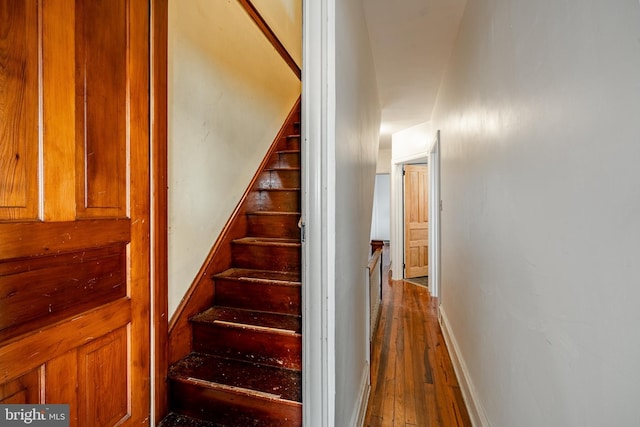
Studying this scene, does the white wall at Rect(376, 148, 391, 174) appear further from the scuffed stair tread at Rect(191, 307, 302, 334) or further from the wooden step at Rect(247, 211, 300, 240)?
the scuffed stair tread at Rect(191, 307, 302, 334)

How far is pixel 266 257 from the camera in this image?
1947 millimetres

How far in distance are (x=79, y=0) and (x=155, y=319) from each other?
121 cm

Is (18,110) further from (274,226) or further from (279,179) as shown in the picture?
(279,179)

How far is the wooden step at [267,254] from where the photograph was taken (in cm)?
189

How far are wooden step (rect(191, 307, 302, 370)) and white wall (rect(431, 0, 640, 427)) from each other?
940 mm

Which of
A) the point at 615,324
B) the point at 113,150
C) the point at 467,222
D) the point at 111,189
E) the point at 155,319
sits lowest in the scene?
the point at 155,319

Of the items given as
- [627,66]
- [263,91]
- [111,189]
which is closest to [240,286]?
[111,189]

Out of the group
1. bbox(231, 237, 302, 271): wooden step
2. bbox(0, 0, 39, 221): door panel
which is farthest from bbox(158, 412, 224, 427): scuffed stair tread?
bbox(0, 0, 39, 221): door panel

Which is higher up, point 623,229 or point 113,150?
point 113,150

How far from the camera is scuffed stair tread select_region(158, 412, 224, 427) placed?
1.33 metres

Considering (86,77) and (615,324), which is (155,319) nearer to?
(86,77)

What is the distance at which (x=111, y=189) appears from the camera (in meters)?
1.06

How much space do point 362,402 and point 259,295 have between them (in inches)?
34.0

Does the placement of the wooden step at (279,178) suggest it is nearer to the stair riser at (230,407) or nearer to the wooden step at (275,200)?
the wooden step at (275,200)
